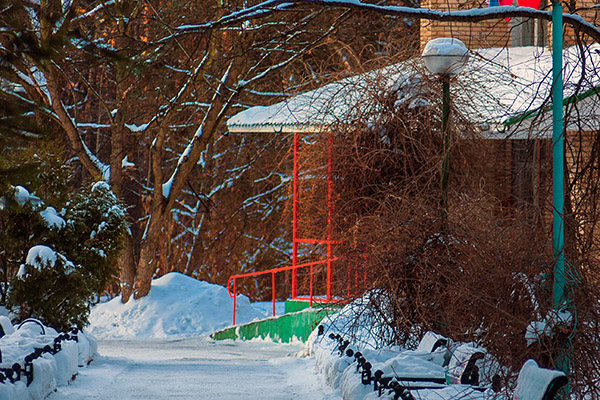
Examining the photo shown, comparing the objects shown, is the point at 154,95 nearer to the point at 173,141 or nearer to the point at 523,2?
the point at 173,141

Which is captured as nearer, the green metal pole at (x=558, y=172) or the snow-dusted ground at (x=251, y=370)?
the green metal pole at (x=558, y=172)

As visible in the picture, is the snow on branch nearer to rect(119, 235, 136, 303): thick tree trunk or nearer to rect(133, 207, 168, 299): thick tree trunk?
rect(133, 207, 168, 299): thick tree trunk

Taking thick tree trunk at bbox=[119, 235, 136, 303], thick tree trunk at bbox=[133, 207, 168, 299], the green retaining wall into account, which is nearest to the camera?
the green retaining wall

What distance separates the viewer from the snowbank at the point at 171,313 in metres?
19.1

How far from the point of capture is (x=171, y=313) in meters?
19.6

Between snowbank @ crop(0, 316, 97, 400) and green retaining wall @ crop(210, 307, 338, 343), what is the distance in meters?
3.52

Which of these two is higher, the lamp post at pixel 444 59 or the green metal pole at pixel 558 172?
the lamp post at pixel 444 59

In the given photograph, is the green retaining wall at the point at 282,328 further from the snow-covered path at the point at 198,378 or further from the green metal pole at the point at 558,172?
the green metal pole at the point at 558,172

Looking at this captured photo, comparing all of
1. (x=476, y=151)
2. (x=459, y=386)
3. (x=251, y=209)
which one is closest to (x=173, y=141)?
(x=251, y=209)

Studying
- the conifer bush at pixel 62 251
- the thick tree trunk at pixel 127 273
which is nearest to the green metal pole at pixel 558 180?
the conifer bush at pixel 62 251

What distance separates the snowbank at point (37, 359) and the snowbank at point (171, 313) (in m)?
8.46

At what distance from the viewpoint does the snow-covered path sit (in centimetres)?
834

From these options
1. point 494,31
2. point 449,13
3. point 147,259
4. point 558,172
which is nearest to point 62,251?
point 147,259

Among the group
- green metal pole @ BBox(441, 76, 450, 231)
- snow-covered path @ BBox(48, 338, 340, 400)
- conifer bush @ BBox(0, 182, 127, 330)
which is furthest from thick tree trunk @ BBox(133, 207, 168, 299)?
green metal pole @ BBox(441, 76, 450, 231)
